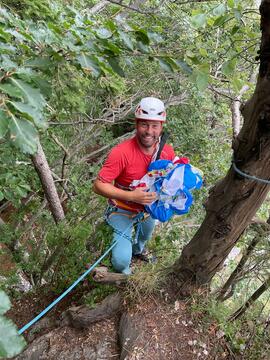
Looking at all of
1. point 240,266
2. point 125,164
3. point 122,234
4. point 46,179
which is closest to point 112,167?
point 125,164

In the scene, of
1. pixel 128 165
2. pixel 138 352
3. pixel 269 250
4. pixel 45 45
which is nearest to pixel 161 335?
pixel 138 352

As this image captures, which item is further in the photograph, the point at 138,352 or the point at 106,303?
the point at 106,303

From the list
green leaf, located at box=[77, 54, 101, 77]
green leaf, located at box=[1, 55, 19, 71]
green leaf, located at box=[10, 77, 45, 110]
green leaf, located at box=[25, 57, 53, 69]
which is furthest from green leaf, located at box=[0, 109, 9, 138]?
green leaf, located at box=[77, 54, 101, 77]

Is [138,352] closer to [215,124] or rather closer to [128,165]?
[128,165]

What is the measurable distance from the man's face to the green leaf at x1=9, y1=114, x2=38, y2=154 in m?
1.81

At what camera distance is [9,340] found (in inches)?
33.8

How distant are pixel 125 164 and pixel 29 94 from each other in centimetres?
171

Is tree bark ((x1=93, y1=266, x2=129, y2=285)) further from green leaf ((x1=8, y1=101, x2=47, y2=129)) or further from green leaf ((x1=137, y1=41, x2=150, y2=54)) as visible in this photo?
green leaf ((x1=8, y1=101, x2=47, y2=129))

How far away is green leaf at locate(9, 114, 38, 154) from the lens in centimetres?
112

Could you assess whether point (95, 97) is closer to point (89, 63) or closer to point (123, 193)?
point (123, 193)

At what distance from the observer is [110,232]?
3289mm

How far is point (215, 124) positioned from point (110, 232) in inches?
251

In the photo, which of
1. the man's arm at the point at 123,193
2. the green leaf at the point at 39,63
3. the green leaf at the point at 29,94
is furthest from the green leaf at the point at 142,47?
the man's arm at the point at 123,193

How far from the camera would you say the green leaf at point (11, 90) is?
1174 millimetres
